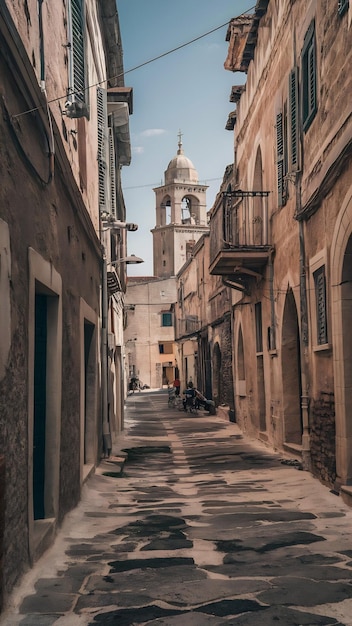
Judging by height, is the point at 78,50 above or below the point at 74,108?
above

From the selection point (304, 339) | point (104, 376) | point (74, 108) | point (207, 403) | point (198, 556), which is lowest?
point (198, 556)

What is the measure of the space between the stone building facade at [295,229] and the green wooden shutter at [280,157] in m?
0.02

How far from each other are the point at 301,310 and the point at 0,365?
6.59m

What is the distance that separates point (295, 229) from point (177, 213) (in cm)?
5665

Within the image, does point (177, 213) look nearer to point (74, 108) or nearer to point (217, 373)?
point (217, 373)

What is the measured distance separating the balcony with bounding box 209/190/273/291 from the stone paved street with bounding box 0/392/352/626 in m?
4.63

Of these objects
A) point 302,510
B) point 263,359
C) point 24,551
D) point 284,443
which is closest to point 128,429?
point 263,359

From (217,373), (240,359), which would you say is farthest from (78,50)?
(217,373)

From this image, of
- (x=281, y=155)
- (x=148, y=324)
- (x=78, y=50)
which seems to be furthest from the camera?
(x=148, y=324)

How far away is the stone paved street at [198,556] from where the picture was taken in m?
4.36

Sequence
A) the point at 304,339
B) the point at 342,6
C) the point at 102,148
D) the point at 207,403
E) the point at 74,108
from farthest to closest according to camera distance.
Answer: the point at 207,403 → the point at 102,148 → the point at 304,339 → the point at 342,6 → the point at 74,108

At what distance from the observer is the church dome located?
6594 centimetres

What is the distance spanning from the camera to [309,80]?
31.5ft

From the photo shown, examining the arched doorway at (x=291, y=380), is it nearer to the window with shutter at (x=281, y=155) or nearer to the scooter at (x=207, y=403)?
the window with shutter at (x=281, y=155)
